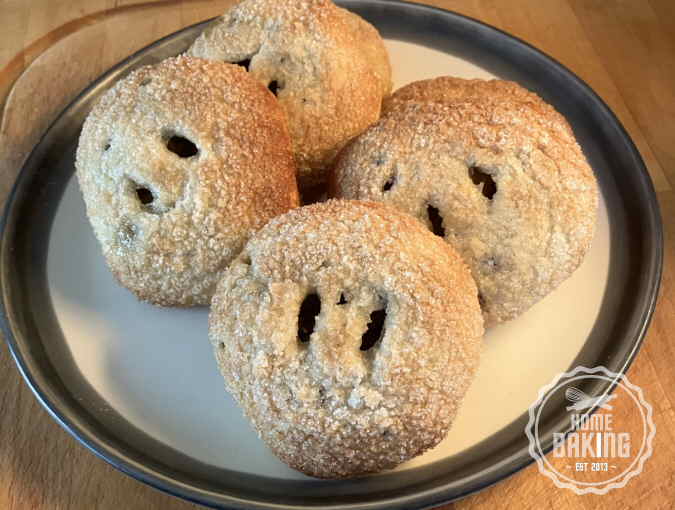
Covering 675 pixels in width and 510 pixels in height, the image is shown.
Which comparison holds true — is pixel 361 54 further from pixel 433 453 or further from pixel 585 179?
pixel 433 453

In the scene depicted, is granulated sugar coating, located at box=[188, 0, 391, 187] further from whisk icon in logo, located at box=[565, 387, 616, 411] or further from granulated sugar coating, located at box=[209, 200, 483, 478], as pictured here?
whisk icon in logo, located at box=[565, 387, 616, 411]

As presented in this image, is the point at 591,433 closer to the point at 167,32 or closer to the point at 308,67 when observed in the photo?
the point at 308,67

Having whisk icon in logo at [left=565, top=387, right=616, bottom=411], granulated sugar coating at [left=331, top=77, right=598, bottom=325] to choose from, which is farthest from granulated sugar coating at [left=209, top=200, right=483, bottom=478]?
whisk icon in logo at [left=565, top=387, right=616, bottom=411]

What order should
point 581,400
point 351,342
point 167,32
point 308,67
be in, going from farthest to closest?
point 167,32, point 308,67, point 581,400, point 351,342

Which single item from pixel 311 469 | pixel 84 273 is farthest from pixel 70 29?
pixel 311 469

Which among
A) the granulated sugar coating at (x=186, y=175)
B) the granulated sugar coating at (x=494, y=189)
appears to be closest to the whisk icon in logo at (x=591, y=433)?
the granulated sugar coating at (x=494, y=189)

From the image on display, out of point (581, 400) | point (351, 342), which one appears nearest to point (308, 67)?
point (351, 342)

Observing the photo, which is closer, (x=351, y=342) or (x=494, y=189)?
(x=351, y=342)
